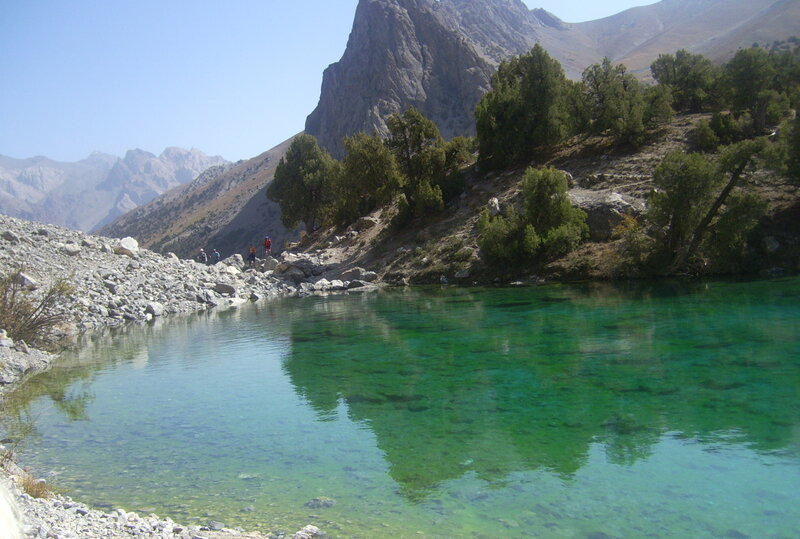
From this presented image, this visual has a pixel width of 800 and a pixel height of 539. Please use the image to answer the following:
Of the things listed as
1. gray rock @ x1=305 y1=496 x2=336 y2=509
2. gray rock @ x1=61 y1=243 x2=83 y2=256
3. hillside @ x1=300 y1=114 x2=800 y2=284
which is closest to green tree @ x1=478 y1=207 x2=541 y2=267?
hillside @ x1=300 y1=114 x2=800 y2=284

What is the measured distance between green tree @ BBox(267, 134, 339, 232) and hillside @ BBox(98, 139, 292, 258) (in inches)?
1402

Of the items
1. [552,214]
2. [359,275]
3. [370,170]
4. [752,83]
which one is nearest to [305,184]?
[370,170]

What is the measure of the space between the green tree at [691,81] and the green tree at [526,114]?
34.3ft

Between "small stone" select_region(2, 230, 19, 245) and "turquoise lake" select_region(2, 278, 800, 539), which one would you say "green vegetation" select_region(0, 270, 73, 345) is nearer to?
"turquoise lake" select_region(2, 278, 800, 539)

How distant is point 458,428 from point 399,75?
12001 centimetres

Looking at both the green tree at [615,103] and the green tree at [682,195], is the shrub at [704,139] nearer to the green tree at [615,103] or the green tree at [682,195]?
the green tree at [615,103]

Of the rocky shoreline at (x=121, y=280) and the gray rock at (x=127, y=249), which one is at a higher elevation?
the gray rock at (x=127, y=249)

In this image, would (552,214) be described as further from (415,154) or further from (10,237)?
(10,237)

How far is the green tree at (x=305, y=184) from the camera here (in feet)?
217

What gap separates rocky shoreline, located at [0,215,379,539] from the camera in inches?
1097

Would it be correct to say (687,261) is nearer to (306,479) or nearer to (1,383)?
(306,479)

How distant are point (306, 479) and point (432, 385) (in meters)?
6.08

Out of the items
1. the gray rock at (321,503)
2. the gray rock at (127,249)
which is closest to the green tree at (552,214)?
the gray rock at (127,249)

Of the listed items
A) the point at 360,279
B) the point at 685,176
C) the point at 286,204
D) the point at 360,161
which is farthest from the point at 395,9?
the point at 685,176
